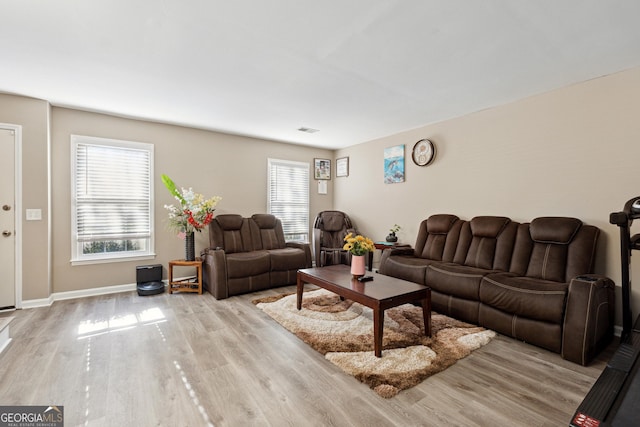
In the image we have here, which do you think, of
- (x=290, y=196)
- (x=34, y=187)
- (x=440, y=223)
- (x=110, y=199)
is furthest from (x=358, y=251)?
(x=34, y=187)

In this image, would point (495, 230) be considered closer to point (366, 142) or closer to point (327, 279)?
point (327, 279)

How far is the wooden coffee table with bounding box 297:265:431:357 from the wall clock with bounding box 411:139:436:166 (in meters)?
2.18

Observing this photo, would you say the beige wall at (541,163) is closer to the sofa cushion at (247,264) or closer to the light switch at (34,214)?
the sofa cushion at (247,264)

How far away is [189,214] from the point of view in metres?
4.23

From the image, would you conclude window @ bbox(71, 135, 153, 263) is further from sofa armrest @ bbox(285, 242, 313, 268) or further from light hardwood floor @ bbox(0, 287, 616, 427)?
sofa armrest @ bbox(285, 242, 313, 268)

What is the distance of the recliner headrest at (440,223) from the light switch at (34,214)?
503 cm

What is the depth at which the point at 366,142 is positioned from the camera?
5.57m

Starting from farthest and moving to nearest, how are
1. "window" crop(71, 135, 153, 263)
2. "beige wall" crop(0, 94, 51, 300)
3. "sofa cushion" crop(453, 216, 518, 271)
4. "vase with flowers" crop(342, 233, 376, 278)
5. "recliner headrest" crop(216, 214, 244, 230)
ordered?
"recliner headrest" crop(216, 214, 244, 230) → "window" crop(71, 135, 153, 263) → "beige wall" crop(0, 94, 51, 300) → "sofa cushion" crop(453, 216, 518, 271) → "vase with flowers" crop(342, 233, 376, 278)

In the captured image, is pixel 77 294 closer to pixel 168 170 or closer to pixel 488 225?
pixel 168 170

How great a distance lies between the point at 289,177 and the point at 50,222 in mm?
3617

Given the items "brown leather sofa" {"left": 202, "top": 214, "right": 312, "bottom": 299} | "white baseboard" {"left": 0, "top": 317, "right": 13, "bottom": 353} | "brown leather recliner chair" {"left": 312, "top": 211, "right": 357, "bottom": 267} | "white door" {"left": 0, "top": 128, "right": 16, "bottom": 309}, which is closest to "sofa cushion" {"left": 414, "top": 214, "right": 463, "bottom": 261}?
"brown leather recliner chair" {"left": 312, "top": 211, "right": 357, "bottom": 267}

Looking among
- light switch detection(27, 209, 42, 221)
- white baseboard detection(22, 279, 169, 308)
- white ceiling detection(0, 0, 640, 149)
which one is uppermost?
white ceiling detection(0, 0, 640, 149)

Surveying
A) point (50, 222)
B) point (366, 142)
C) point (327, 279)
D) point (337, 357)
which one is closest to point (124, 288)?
point (50, 222)

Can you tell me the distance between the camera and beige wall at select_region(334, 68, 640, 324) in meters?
2.79
